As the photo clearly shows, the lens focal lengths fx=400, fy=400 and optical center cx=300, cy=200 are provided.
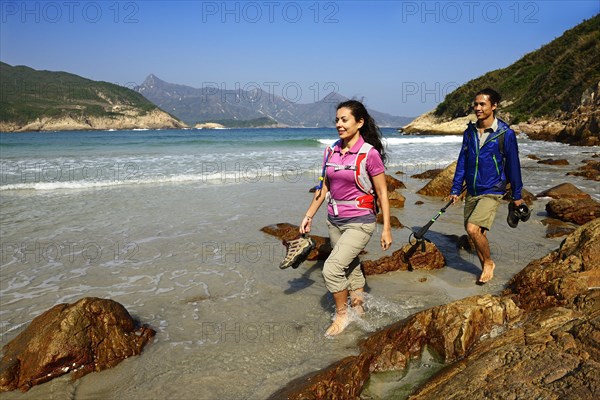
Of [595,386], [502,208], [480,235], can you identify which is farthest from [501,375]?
[502,208]

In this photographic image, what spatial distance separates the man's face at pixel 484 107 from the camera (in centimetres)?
474

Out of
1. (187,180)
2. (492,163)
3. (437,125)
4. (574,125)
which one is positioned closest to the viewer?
(492,163)

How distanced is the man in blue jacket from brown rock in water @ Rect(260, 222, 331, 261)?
84.3 inches

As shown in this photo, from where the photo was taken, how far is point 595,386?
6.33 ft

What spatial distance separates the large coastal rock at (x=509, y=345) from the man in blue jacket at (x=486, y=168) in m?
0.79

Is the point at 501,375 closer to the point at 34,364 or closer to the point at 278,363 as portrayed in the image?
the point at 278,363

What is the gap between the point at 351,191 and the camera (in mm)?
3908

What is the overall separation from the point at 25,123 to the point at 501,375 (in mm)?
137506

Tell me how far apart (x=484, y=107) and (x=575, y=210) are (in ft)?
15.2

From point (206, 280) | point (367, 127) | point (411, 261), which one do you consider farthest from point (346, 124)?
point (206, 280)

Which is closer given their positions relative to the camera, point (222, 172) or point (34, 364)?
point (34, 364)

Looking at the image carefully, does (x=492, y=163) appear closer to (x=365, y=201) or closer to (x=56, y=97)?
(x=365, y=201)

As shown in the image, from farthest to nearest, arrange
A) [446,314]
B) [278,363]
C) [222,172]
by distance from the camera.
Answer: [222,172] < [278,363] < [446,314]

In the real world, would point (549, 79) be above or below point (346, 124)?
above
